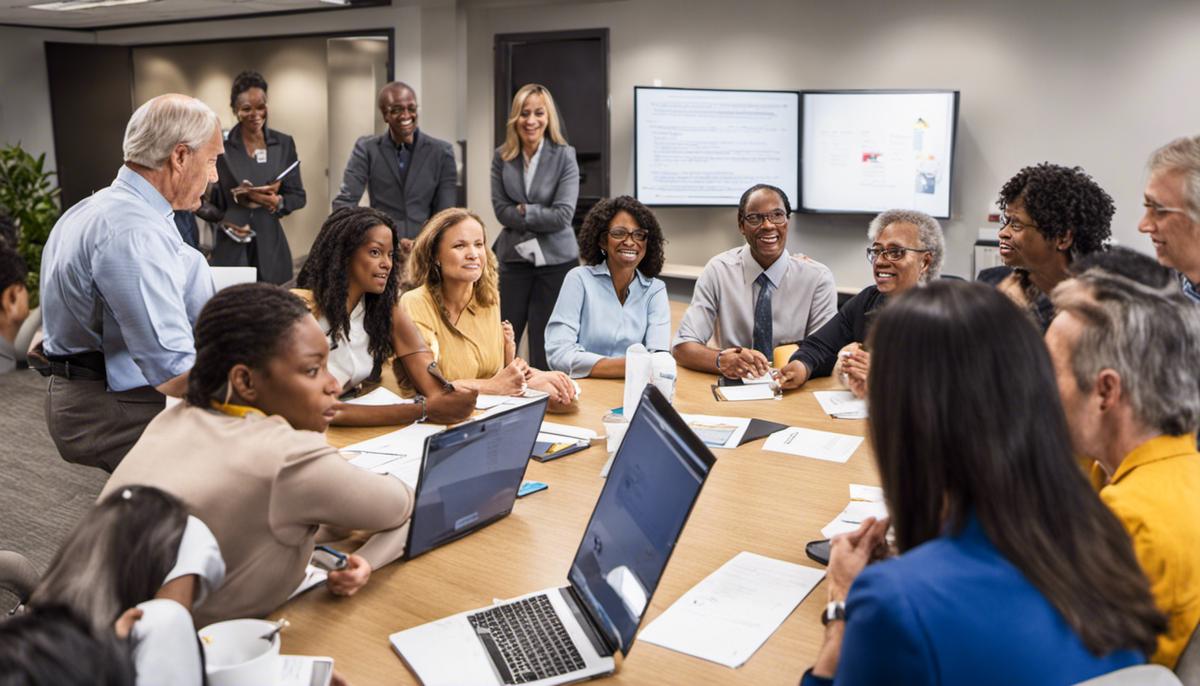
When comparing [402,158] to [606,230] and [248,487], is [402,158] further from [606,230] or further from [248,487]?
[248,487]

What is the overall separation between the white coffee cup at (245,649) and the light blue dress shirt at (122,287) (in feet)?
4.29

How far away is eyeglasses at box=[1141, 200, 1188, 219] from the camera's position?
231 centimetres

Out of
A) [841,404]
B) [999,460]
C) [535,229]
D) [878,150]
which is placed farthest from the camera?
[878,150]

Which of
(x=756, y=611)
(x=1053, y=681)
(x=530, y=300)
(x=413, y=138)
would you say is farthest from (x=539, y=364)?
(x=1053, y=681)

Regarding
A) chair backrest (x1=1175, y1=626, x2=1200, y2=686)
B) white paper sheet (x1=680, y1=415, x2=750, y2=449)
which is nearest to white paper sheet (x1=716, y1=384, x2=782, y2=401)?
white paper sheet (x1=680, y1=415, x2=750, y2=449)

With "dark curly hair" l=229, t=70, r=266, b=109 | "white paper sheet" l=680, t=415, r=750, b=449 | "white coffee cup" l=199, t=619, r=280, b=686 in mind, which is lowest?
"white paper sheet" l=680, t=415, r=750, b=449

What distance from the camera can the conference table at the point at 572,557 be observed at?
156cm

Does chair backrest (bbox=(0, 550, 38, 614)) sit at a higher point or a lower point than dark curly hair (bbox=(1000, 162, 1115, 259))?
lower

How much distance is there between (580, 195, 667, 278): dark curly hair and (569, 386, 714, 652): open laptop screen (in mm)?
2153

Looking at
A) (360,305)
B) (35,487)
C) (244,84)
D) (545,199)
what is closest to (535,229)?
(545,199)

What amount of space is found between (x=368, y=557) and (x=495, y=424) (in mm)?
356

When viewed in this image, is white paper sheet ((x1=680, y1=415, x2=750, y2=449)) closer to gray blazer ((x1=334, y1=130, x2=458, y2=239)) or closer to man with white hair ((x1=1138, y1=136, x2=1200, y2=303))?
man with white hair ((x1=1138, y1=136, x2=1200, y2=303))

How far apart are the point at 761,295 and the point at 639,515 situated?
251 cm

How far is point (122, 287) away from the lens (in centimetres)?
251
